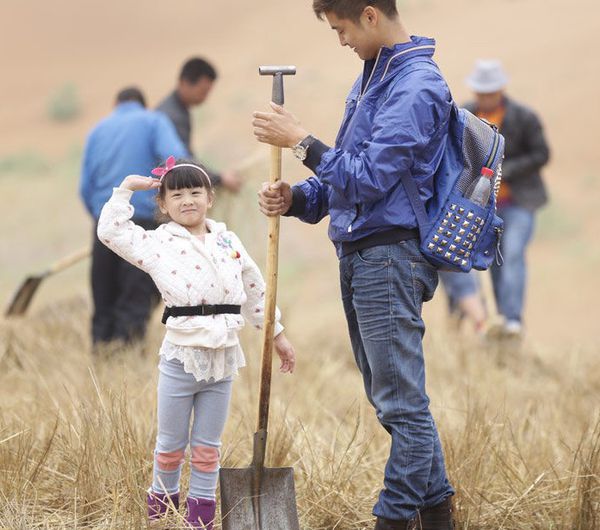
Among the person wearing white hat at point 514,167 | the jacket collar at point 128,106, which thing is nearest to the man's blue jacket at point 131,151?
the jacket collar at point 128,106

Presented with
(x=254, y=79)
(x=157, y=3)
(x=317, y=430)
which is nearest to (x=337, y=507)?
(x=317, y=430)

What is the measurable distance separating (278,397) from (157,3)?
1864 inches

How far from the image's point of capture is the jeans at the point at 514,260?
933cm

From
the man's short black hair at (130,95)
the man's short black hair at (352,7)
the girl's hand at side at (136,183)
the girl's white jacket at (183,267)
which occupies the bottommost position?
the girl's white jacket at (183,267)

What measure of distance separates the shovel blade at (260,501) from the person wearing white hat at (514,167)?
4981 mm

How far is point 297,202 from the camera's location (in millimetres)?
4555

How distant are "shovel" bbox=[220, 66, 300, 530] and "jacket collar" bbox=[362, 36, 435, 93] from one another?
331 millimetres

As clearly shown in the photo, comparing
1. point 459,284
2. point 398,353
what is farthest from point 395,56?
point 459,284

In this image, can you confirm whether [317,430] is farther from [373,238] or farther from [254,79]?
[254,79]

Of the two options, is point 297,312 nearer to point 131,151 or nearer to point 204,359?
point 131,151

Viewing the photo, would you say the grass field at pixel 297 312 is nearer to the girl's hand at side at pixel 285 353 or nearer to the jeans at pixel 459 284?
the jeans at pixel 459 284

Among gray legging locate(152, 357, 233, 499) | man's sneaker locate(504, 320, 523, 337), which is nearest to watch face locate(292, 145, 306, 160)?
gray legging locate(152, 357, 233, 499)

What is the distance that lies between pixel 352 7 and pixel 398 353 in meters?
1.15

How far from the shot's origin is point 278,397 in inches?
277
